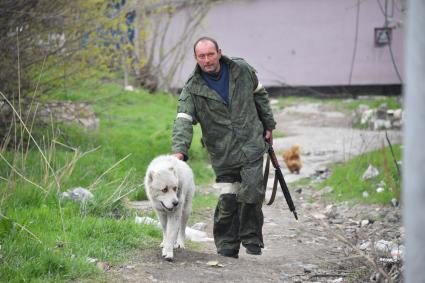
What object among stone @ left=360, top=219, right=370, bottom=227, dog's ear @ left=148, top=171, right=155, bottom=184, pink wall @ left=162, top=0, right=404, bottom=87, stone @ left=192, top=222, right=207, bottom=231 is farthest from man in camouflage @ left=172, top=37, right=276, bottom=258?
pink wall @ left=162, top=0, right=404, bottom=87

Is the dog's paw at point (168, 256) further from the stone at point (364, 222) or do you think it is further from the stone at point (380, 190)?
the stone at point (380, 190)

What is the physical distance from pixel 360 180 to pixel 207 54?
479 centimetres

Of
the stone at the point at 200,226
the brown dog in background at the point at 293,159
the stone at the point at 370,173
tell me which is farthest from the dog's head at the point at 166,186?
the brown dog in background at the point at 293,159

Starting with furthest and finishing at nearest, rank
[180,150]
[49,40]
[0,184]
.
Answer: [49,40] → [0,184] → [180,150]

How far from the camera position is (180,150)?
6047 millimetres

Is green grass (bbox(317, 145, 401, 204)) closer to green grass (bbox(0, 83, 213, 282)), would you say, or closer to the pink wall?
green grass (bbox(0, 83, 213, 282))

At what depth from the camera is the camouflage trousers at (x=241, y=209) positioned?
633 cm

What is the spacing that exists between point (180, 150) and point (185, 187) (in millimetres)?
376

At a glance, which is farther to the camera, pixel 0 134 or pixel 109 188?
pixel 0 134

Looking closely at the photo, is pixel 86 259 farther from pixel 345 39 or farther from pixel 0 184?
pixel 345 39

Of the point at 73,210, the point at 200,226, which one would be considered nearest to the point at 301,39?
the point at 200,226

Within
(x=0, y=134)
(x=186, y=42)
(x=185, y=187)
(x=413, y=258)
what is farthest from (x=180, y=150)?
(x=186, y=42)

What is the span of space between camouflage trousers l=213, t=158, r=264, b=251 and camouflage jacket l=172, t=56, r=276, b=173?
0.13 m

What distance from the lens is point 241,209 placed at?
21.4ft
